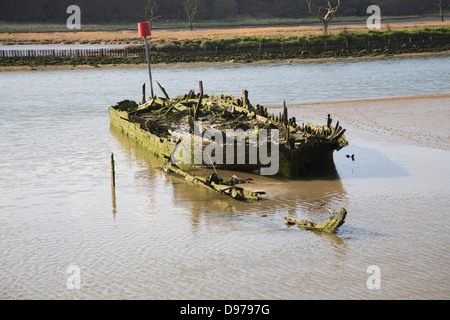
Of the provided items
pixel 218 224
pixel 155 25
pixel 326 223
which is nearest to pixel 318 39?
pixel 155 25

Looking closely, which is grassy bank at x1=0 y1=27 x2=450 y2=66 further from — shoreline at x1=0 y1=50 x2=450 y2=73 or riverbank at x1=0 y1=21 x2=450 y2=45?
riverbank at x1=0 y1=21 x2=450 y2=45

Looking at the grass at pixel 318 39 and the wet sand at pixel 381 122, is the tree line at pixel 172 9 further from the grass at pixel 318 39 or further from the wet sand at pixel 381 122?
the wet sand at pixel 381 122

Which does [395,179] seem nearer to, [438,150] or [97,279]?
[438,150]

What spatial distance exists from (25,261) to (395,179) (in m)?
8.12

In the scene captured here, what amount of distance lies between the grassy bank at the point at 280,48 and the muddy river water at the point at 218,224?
27196mm

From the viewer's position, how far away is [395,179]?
13.7 meters

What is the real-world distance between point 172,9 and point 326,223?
89573 millimetres

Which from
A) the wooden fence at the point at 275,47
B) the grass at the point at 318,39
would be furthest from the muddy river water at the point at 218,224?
the grass at the point at 318,39

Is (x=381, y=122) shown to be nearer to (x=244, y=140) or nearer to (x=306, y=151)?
(x=306, y=151)

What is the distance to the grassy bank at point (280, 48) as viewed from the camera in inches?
1917

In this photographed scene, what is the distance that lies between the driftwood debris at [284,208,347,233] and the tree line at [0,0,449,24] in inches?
3283

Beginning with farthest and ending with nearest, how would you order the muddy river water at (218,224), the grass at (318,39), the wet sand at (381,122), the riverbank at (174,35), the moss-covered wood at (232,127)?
the riverbank at (174,35) → the grass at (318,39) → the wet sand at (381,122) → the moss-covered wood at (232,127) → the muddy river water at (218,224)

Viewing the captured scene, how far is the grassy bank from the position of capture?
1917 inches

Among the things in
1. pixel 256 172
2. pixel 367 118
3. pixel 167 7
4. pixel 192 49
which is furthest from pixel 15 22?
pixel 256 172
